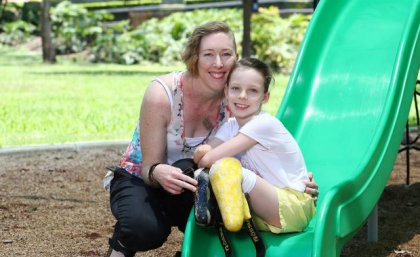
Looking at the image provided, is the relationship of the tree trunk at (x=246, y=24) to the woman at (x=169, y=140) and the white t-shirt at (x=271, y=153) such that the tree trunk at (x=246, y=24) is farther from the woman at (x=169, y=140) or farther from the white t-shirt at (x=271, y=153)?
the white t-shirt at (x=271, y=153)

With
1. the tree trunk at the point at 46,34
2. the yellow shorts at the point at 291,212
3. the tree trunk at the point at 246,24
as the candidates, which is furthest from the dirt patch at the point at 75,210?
the tree trunk at the point at 46,34

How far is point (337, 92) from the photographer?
5289 mm

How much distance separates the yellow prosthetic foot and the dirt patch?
1.46 meters

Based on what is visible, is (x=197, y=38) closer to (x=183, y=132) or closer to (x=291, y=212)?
(x=183, y=132)

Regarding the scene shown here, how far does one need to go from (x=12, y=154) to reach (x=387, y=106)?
4.40 metres

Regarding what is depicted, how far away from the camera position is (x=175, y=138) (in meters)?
4.27

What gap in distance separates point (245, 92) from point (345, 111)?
4.22 feet

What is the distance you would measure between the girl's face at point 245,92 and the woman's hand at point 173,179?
1.25ft

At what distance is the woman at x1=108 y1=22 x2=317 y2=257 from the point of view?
4.04m

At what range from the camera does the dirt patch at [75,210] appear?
17.4 feet

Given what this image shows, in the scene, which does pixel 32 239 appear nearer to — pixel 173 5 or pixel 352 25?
pixel 352 25

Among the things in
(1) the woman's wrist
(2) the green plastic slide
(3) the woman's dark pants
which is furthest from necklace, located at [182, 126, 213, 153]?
(2) the green plastic slide

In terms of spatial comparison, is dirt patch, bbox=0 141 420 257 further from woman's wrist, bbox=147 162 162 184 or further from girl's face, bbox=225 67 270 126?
girl's face, bbox=225 67 270 126

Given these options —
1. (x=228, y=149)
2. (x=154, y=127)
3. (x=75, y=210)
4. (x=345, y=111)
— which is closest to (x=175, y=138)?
(x=154, y=127)
